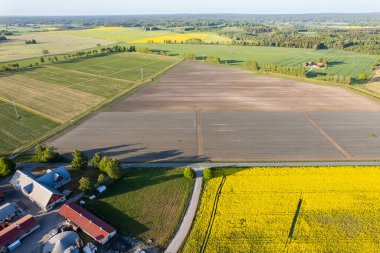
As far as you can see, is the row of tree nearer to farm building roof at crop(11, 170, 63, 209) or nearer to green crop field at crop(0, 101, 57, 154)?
green crop field at crop(0, 101, 57, 154)

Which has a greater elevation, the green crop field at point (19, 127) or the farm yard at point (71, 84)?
the farm yard at point (71, 84)

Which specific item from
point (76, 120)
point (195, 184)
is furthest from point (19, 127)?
point (195, 184)

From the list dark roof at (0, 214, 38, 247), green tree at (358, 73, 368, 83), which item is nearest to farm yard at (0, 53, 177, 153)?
dark roof at (0, 214, 38, 247)

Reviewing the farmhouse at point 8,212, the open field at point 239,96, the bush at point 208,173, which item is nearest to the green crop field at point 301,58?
the open field at point 239,96

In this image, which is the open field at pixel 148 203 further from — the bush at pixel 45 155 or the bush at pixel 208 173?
the bush at pixel 45 155

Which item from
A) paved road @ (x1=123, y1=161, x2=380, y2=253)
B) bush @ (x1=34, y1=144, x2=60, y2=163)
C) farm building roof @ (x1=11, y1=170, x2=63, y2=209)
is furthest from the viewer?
bush @ (x1=34, y1=144, x2=60, y2=163)

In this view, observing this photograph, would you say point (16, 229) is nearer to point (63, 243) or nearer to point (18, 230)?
point (18, 230)
